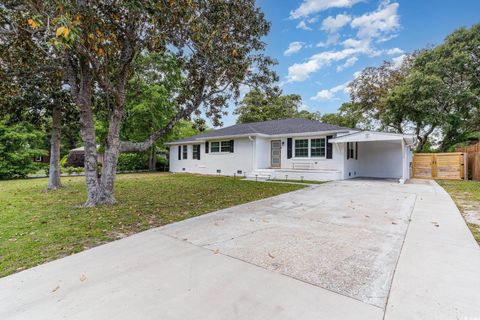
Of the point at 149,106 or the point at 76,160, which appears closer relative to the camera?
the point at 149,106

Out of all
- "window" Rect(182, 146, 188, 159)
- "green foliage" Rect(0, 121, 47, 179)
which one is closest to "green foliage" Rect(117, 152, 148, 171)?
"window" Rect(182, 146, 188, 159)

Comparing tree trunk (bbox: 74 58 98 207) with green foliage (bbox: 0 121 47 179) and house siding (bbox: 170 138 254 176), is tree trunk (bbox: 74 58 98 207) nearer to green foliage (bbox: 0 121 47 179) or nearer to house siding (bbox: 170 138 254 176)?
house siding (bbox: 170 138 254 176)

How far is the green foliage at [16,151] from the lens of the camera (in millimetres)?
15477

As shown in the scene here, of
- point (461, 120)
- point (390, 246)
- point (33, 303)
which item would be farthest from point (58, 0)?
point (461, 120)

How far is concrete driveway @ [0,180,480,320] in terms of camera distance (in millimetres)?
2150

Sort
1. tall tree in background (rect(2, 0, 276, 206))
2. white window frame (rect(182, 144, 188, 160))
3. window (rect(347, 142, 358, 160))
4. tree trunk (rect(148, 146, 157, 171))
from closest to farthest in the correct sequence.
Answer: tall tree in background (rect(2, 0, 276, 206)) < window (rect(347, 142, 358, 160)) < white window frame (rect(182, 144, 188, 160)) < tree trunk (rect(148, 146, 157, 171))

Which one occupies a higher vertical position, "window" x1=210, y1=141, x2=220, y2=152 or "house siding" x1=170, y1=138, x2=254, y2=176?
"window" x1=210, y1=141, x2=220, y2=152

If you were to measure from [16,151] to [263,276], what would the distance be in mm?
20215

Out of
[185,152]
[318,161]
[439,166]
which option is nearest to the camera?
[318,161]

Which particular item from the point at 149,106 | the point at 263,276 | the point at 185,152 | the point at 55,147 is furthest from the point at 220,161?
the point at 263,276

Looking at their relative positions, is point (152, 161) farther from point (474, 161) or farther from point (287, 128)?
point (474, 161)

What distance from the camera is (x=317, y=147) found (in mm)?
14008

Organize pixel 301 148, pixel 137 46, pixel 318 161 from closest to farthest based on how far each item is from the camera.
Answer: pixel 137 46, pixel 318 161, pixel 301 148

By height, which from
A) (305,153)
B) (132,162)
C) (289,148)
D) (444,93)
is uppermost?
(444,93)
